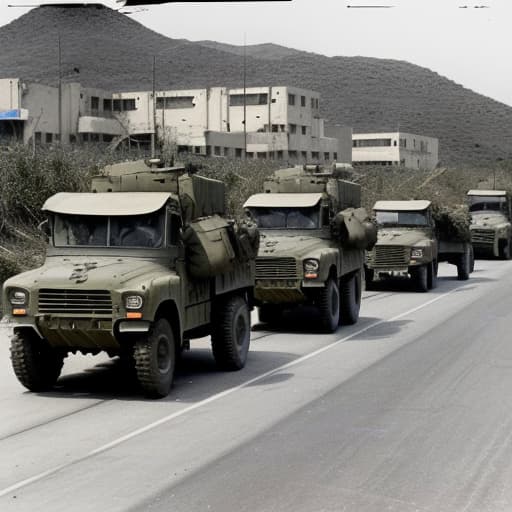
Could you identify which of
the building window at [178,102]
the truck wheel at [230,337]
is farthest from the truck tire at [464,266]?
the building window at [178,102]

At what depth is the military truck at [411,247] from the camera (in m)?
24.0

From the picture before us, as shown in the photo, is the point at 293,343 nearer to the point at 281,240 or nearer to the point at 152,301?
Answer: the point at 281,240

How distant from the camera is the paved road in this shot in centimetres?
738

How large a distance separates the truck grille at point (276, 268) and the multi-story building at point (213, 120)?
217 feet

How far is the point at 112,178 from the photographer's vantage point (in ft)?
42.4

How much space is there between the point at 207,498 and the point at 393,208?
19132 mm

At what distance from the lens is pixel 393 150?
414 feet

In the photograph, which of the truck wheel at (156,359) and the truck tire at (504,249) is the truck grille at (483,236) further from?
the truck wheel at (156,359)

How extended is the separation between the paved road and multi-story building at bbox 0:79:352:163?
6941cm

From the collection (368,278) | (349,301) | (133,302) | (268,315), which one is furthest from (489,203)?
(133,302)

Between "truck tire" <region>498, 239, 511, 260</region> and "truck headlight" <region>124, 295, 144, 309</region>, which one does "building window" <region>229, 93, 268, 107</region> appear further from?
"truck headlight" <region>124, 295, 144, 309</region>

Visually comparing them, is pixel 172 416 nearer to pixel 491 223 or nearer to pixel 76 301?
pixel 76 301

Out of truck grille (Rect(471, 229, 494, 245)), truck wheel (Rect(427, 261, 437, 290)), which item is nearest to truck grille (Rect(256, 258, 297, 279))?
truck wheel (Rect(427, 261, 437, 290))

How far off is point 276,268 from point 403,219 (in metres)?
10.1
